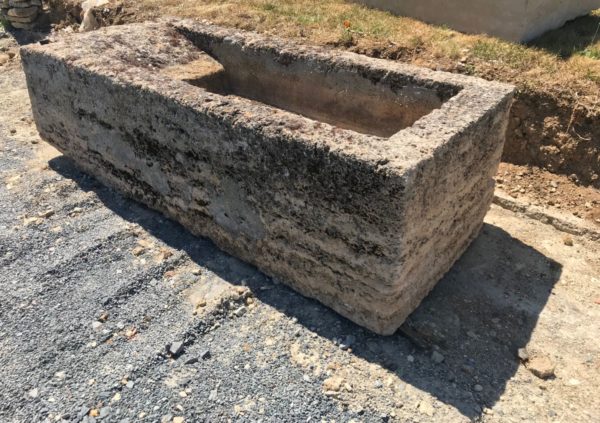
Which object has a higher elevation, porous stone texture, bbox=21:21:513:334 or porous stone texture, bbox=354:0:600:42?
porous stone texture, bbox=354:0:600:42

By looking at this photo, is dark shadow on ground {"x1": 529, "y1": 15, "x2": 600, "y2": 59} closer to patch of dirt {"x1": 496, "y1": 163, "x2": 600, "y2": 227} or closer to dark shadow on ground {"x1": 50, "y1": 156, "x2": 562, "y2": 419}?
patch of dirt {"x1": 496, "y1": 163, "x2": 600, "y2": 227}

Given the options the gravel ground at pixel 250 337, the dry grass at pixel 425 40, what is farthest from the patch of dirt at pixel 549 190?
the dry grass at pixel 425 40

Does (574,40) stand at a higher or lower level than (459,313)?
higher

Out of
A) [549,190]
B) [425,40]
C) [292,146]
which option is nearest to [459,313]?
[292,146]

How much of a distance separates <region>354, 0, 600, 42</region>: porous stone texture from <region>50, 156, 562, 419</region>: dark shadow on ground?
4107 mm

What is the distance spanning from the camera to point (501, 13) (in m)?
8.48

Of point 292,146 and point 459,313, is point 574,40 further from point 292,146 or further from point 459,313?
point 292,146

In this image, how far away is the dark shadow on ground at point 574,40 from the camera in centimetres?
776

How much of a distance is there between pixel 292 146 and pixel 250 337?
152 centimetres

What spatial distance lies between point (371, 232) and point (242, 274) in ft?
4.97

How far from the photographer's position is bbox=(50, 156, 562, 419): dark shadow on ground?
408 centimetres

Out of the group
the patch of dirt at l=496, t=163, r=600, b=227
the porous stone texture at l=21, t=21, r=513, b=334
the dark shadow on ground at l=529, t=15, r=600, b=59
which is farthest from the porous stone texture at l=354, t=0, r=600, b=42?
the porous stone texture at l=21, t=21, r=513, b=334

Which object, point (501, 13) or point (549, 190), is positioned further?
point (501, 13)

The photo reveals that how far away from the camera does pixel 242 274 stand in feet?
16.3
